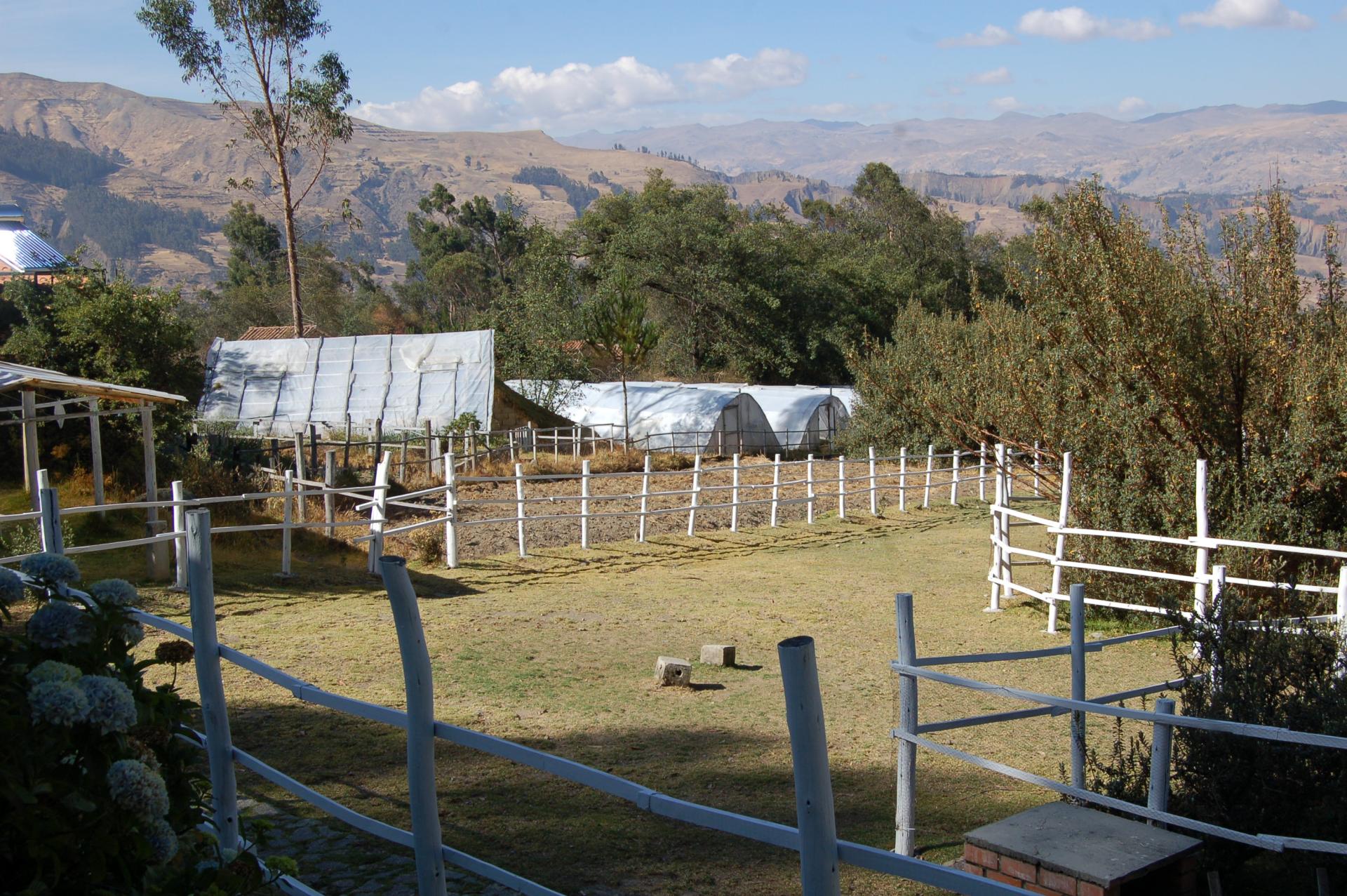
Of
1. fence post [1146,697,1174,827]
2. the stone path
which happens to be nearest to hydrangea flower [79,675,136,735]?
the stone path

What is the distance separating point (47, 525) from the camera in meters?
4.72

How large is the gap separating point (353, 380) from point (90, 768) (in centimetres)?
2808

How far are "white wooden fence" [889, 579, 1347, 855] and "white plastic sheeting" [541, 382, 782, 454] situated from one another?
80.8 ft

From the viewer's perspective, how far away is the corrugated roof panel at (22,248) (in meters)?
54.3

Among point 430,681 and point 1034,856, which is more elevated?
point 430,681

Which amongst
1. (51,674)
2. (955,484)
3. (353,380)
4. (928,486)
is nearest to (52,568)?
(51,674)

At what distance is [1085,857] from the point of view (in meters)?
3.38

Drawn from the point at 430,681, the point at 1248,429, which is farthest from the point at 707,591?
the point at 430,681

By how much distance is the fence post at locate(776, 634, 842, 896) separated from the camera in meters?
1.94

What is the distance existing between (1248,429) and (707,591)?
5603mm

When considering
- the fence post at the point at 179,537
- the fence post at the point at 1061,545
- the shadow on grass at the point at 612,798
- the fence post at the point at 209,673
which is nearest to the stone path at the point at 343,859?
the shadow on grass at the point at 612,798

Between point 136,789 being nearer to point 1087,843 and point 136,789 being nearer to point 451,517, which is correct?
point 1087,843

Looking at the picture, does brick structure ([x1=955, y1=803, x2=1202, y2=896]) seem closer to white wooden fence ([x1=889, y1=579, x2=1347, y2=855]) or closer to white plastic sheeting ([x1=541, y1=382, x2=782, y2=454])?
white wooden fence ([x1=889, y1=579, x2=1347, y2=855])

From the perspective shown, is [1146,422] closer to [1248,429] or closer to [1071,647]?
[1248,429]
